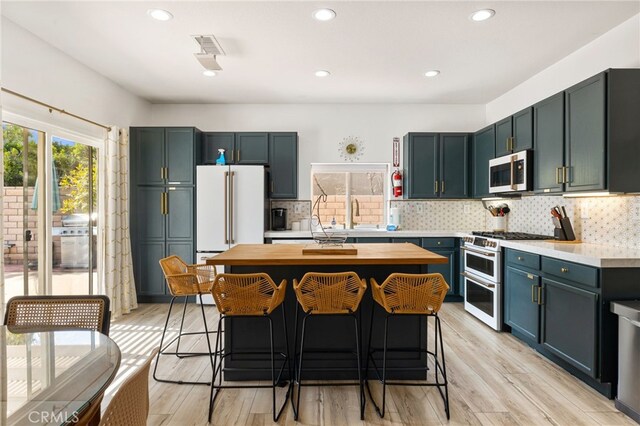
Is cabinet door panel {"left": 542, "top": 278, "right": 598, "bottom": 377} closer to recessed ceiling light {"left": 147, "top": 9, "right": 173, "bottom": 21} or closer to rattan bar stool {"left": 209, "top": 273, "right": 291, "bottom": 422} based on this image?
rattan bar stool {"left": 209, "top": 273, "right": 291, "bottom": 422}

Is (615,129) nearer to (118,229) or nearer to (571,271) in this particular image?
(571,271)

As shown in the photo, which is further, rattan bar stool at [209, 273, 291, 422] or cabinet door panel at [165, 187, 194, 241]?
cabinet door panel at [165, 187, 194, 241]

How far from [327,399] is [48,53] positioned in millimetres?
3890

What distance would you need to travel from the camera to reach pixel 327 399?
7.78 feet

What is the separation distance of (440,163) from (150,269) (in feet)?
14.1

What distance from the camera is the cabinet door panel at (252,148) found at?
505 centimetres

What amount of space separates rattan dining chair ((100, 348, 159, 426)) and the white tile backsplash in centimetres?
353

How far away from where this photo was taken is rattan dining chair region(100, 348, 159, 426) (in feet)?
2.74

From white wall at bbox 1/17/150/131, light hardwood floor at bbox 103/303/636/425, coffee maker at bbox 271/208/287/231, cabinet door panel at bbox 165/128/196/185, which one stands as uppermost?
white wall at bbox 1/17/150/131

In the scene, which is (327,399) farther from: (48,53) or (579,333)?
(48,53)

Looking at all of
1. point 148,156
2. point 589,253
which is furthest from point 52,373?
point 148,156

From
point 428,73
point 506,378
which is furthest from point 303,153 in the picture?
point 506,378

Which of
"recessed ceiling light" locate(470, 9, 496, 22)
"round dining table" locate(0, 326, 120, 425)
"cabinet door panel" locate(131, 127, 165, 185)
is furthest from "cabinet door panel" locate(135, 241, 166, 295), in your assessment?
"recessed ceiling light" locate(470, 9, 496, 22)

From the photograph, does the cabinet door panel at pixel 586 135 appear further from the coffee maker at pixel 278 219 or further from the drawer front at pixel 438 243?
the coffee maker at pixel 278 219
